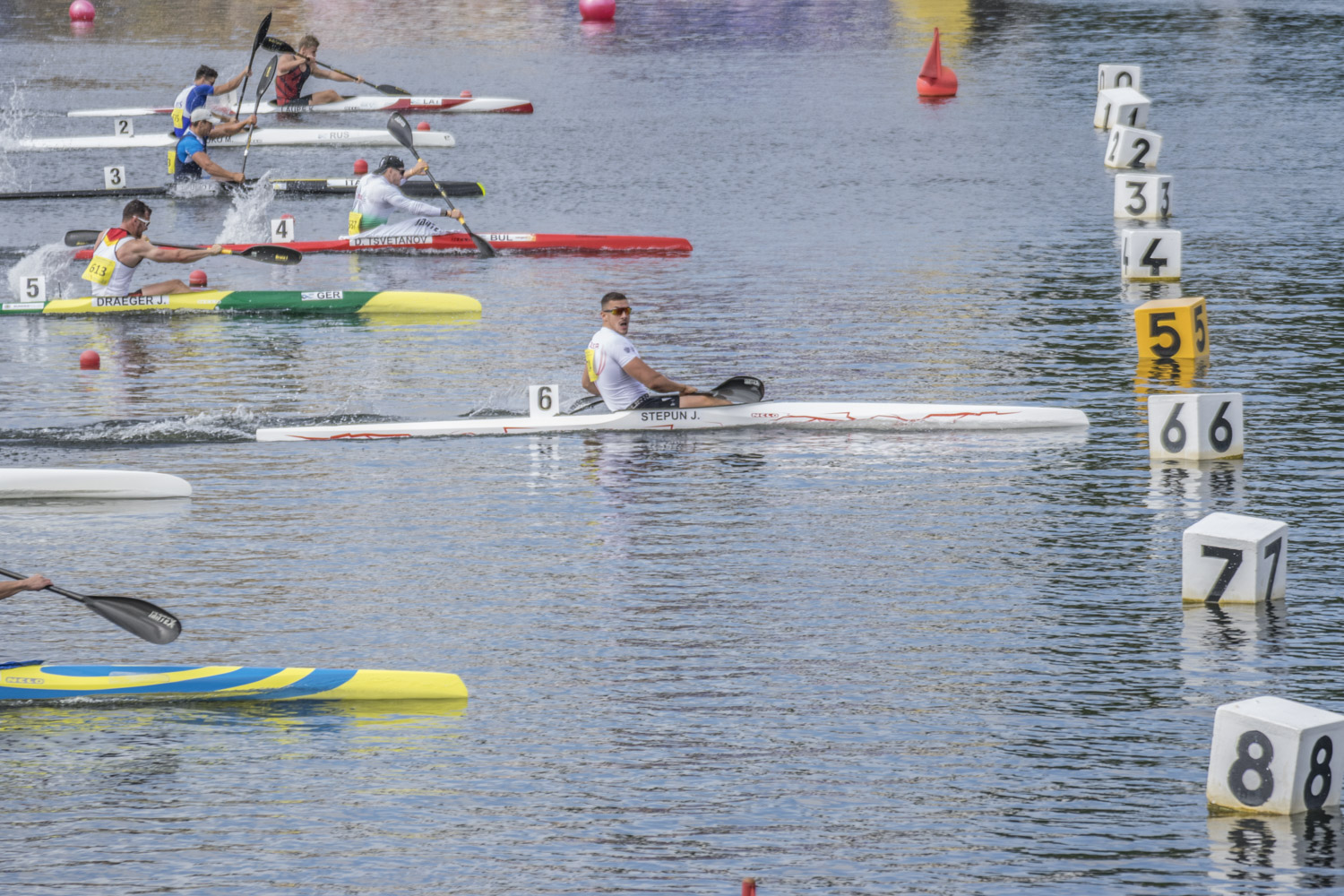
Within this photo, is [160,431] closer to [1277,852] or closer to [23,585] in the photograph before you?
[23,585]

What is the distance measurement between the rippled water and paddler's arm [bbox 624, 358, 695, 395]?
1.63ft

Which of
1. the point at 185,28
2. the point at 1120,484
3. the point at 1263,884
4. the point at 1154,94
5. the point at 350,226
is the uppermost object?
the point at 185,28

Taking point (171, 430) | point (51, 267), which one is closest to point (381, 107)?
point (51, 267)

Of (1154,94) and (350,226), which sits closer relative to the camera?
(350,226)

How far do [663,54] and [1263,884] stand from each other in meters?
39.1

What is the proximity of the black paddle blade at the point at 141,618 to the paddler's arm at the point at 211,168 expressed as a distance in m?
20.1

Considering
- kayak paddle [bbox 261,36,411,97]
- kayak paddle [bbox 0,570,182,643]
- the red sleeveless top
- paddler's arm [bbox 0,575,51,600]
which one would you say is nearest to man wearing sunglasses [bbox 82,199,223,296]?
kayak paddle [bbox 261,36,411,97]

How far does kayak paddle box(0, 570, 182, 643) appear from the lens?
438 inches

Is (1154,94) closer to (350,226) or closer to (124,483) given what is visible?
(350,226)

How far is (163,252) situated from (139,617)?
12.3m

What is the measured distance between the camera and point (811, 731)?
10406 mm

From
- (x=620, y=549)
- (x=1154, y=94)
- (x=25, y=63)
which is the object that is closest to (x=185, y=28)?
(x=25, y=63)

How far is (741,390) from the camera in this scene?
17.5 m

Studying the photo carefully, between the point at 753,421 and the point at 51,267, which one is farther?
the point at 51,267
